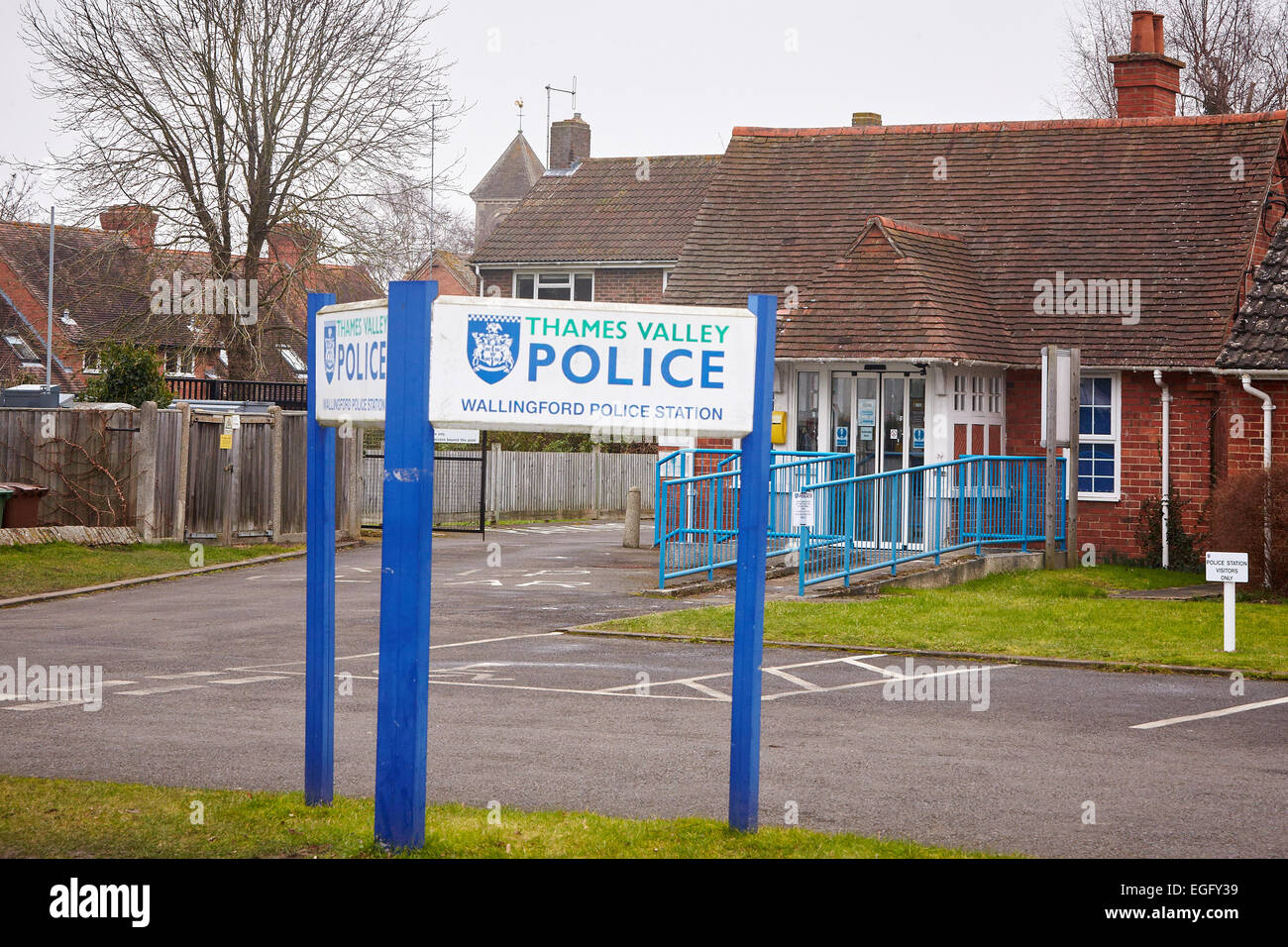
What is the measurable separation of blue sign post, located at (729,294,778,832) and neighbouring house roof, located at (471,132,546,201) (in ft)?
336

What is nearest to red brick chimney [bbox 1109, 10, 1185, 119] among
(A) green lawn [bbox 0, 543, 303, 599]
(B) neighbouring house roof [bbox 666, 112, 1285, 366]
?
(B) neighbouring house roof [bbox 666, 112, 1285, 366]

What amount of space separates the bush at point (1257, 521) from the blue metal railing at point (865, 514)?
3343 millimetres

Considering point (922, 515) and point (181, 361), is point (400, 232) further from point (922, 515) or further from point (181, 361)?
point (922, 515)

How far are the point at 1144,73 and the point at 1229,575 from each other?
16250mm

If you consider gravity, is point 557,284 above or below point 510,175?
below

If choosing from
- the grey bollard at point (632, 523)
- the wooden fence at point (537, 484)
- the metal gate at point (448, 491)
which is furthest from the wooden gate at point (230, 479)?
the grey bollard at point (632, 523)

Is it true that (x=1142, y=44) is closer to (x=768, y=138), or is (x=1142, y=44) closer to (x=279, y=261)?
(x=768, y=138)

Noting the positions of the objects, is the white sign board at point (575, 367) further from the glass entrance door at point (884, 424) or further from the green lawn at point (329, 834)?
the glass entrance door at point (884, 424)

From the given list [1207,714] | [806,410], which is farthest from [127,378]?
[1207,714]

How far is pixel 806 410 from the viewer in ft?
78.4
